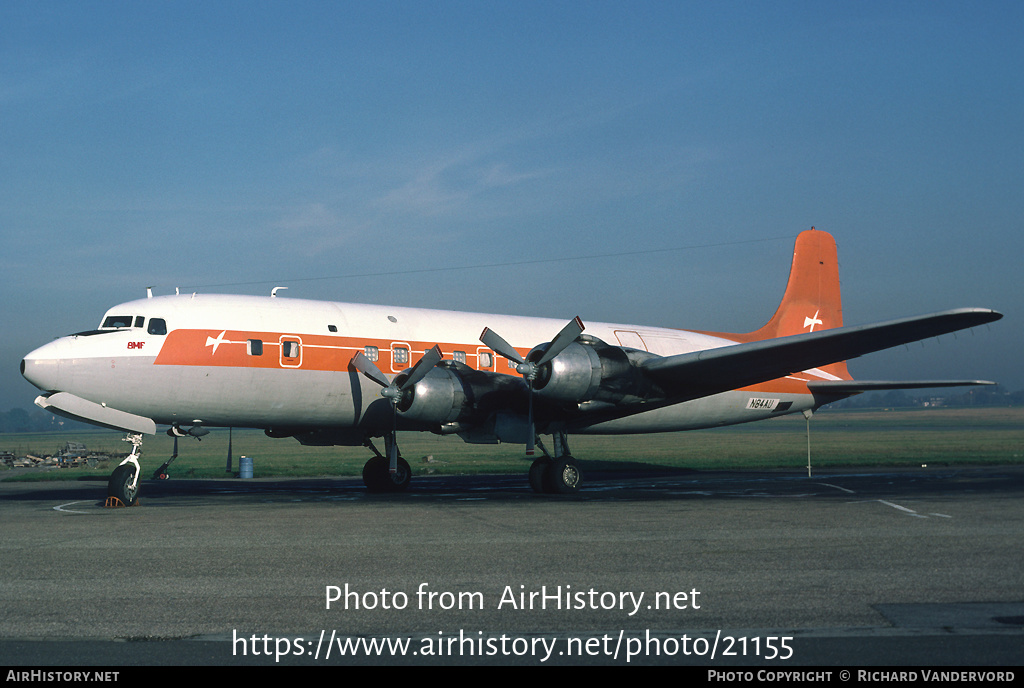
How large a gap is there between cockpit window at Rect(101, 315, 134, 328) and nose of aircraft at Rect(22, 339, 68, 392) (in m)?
1.29

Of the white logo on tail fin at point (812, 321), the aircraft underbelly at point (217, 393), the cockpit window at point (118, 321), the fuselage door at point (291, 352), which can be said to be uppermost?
the white logo on tail fin at point (812, 321)

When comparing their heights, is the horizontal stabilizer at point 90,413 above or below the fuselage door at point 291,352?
below

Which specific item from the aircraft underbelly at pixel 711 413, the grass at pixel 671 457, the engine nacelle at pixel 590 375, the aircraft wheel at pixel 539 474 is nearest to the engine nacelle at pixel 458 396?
the engine nacelle at pixel 590 375

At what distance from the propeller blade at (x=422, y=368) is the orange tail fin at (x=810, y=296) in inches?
526

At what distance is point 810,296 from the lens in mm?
28938

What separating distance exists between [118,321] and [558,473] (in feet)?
33.4

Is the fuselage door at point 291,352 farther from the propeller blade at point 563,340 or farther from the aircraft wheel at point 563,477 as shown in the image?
the aircraft wheel at point 563,477

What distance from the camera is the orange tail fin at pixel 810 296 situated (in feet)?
A: 93.7

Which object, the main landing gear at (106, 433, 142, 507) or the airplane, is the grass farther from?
the main landing gear at (106, 433, 142, 507)

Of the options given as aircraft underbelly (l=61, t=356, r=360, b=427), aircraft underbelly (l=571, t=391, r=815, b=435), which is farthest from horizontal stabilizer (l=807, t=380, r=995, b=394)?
aircraft underbelly (l=61, t=356, r=360, b=427)

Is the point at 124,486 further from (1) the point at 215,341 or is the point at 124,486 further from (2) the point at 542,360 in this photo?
(2) the point at 542,360

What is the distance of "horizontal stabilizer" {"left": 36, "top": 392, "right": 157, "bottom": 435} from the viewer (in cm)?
1692

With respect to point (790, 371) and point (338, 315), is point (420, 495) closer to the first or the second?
point (338, 315)

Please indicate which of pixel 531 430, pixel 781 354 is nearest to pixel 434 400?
pixel 531 430
